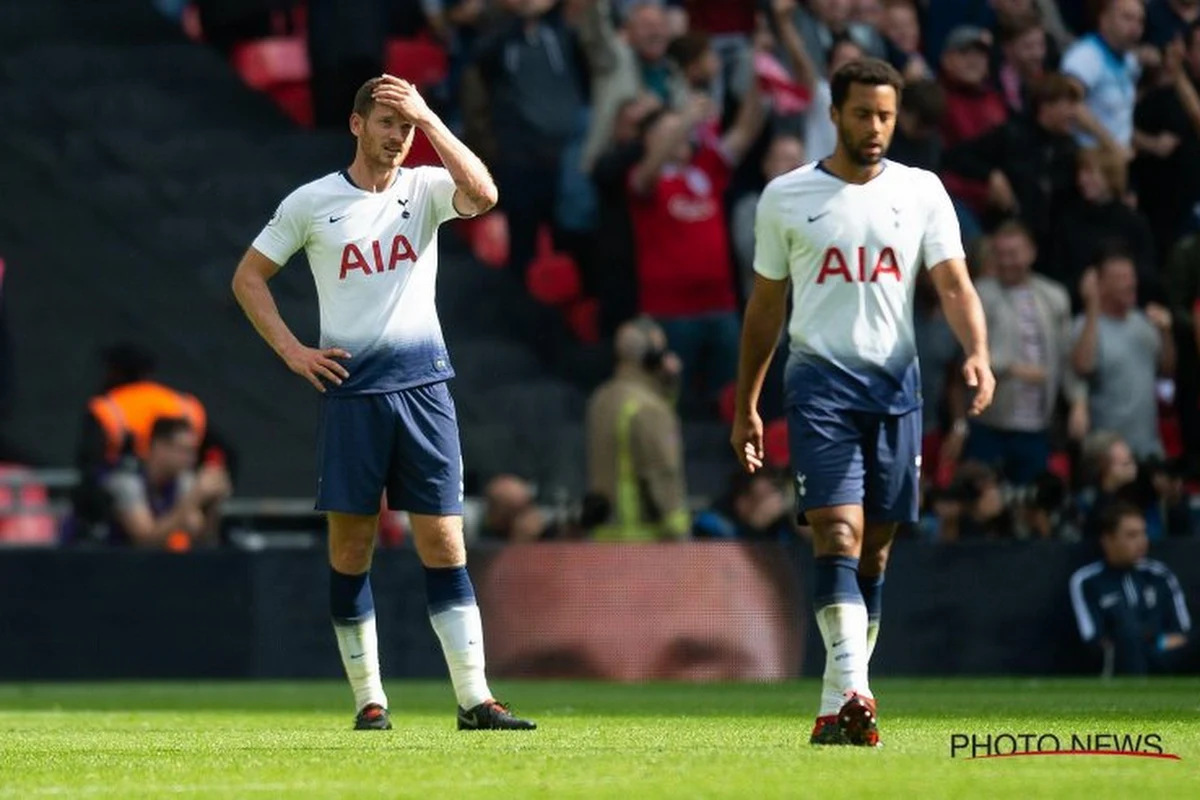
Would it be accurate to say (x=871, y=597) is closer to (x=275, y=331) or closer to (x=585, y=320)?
(x=275, y=331)

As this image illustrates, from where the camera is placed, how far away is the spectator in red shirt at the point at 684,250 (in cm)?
1889

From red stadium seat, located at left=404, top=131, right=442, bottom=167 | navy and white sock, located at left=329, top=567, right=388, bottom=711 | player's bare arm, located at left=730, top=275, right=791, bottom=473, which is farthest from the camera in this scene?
red stadium seat, located at left=404, top=131, right=442, bottom=167

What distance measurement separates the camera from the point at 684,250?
62.1 feet

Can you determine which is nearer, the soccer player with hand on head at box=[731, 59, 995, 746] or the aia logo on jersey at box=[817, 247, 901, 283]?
the soccer player with hand on head at box=[731, 59, 995, 746]

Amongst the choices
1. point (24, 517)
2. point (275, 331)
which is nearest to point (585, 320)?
point (24, 517)

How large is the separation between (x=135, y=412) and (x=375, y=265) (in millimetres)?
7340

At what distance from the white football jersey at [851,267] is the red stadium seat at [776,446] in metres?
7.72

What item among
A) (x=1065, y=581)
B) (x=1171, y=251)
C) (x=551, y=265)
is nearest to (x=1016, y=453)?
(x=1065, y=581)

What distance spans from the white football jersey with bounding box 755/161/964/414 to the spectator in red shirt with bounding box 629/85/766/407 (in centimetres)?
854

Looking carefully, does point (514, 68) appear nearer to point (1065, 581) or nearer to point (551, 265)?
point (551, 265)

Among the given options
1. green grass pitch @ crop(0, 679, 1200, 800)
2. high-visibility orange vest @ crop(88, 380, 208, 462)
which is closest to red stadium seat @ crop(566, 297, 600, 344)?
high-visibility orange vest @ crop(88, 380, 208, 462)

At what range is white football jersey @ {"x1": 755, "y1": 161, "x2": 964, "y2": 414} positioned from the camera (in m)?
10.2

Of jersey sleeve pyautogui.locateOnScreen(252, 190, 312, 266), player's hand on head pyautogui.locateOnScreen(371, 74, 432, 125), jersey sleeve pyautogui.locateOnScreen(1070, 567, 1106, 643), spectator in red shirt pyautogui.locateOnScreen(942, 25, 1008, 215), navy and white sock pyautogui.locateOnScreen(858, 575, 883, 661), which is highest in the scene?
spectator in red shirt pyautogui.locateOnScreen(942, 25, 1008, 215)

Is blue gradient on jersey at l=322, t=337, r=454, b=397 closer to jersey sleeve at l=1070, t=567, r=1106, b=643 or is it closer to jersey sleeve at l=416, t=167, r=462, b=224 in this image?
jersey sleeve at l=416, t=167, r=462, b=224
